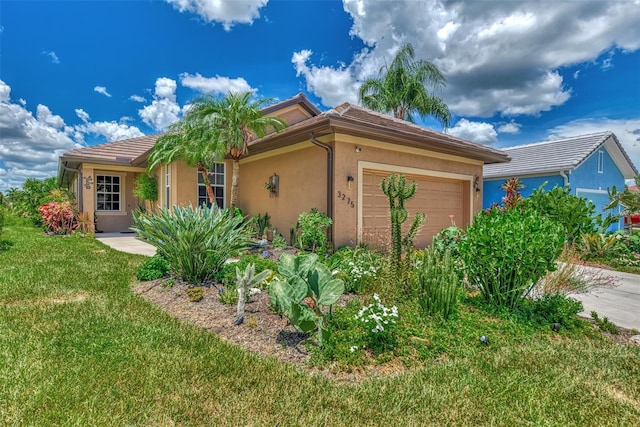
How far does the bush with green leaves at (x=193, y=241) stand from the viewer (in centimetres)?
523

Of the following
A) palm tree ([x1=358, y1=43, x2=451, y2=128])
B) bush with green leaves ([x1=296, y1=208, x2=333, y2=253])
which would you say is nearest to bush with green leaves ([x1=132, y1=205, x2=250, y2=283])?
bush with green leaves ([x1=296, y1=208, x2=333, y2=253])

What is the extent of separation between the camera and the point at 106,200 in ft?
47.2

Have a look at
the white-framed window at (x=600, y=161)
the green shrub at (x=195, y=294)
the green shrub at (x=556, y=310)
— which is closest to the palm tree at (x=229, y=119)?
the green shrub at (x=195, y=294)

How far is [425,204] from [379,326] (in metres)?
7.95

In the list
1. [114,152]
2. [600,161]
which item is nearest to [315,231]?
[114,152]

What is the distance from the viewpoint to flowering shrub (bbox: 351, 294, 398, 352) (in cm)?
317

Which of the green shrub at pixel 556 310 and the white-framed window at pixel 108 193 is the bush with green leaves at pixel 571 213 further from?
the white-framed window at pixel 108 193

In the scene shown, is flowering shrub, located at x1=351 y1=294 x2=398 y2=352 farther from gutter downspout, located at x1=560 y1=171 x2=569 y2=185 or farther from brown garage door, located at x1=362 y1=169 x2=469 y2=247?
gutter downspout, located at x1=560 y1=171 x2=569 y2=185

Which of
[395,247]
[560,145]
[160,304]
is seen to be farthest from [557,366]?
[560,145]

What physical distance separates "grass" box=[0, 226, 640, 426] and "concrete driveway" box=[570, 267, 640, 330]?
3.81 feet

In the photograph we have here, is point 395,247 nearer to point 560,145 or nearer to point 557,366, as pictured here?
point 557,366

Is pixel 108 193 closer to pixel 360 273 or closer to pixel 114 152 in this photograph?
pixel 114 152

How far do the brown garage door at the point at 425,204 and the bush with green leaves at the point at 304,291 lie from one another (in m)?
5.25

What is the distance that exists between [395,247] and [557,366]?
87.6 inches
